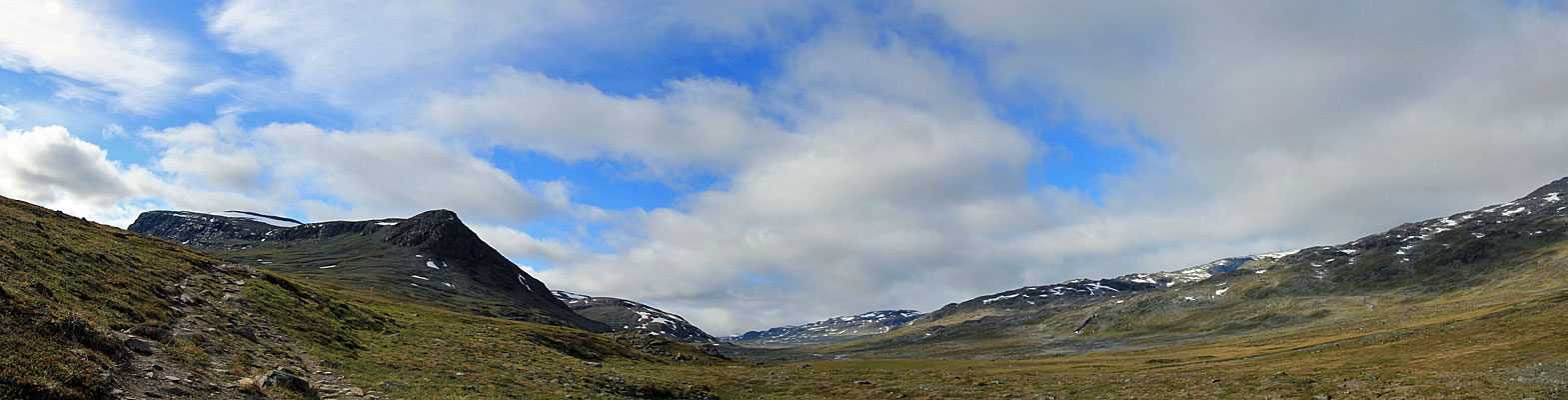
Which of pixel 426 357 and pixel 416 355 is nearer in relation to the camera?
pixel 426 357

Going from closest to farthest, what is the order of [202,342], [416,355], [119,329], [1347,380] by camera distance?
[119,329] < [202,342] < [416,355] < [1347,380]

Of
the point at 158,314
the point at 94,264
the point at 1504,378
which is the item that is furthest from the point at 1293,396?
the point at 94,264

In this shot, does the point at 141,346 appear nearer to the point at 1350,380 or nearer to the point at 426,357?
the point at 426,357

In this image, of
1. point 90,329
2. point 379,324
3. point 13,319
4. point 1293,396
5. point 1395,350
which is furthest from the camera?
point 1395,350

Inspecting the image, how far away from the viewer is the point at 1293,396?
42.1 meters

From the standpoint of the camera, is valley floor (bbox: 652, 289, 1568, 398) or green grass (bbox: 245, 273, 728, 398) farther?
valley floor (bbox: 652, 289, 1568, 398)

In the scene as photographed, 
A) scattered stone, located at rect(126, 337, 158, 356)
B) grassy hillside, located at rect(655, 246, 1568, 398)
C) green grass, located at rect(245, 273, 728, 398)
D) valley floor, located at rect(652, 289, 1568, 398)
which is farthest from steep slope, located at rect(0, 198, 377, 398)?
grassy hillside, located at rect(655, 246, 1568, 398)

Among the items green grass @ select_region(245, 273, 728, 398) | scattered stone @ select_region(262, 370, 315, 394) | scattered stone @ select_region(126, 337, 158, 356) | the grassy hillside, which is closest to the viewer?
scattered stone @ select_region(126, 337, 158, 356)

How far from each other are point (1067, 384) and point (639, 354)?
216 ft

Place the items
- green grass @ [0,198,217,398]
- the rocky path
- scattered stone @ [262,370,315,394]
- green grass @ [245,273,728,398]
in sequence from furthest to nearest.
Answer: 1. green grass @ [245,273,728,398]
2. scattered stone @ [262,370,315,394]
3. the rocky path
4. green grass @ [0,198,217,398]

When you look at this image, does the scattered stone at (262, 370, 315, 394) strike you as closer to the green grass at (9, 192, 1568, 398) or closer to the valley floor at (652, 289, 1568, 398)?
the green grass at (9, 192, 1568, 398)

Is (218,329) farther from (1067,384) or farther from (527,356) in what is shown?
(1067,384)

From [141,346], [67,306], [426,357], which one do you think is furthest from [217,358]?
[426,357]

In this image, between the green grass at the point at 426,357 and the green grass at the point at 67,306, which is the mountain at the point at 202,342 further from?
the green grass at the point at 426,357
